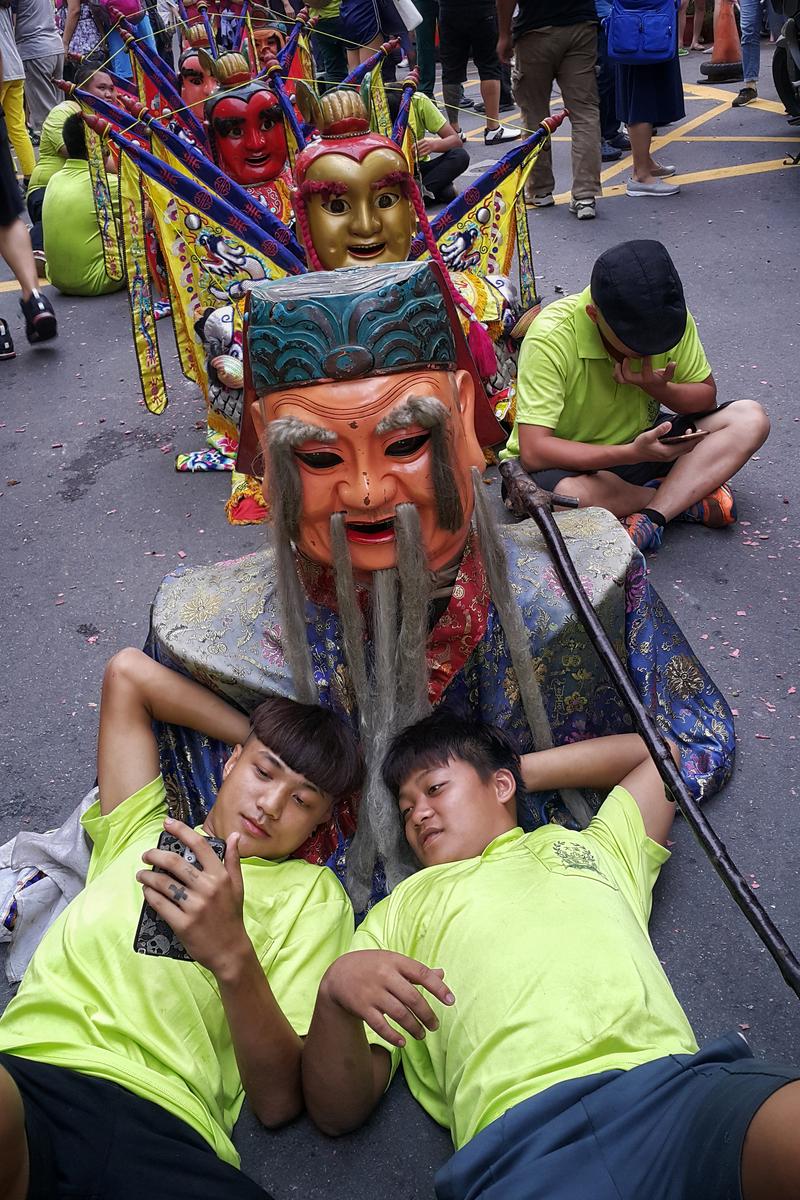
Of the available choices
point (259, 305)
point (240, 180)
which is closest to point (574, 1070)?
point (259, 305)

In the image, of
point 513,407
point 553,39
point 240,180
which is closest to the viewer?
point 513,407

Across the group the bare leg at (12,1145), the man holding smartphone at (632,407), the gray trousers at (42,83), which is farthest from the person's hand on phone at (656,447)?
the gray trousers at (42,83)

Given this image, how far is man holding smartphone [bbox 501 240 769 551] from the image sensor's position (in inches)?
127

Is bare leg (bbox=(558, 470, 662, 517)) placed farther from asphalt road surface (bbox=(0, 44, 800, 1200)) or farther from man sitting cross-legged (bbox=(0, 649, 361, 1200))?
man sitting cross-legged (bbox=(0, 649, 361, 1200))

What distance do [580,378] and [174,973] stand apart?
7.24 ft

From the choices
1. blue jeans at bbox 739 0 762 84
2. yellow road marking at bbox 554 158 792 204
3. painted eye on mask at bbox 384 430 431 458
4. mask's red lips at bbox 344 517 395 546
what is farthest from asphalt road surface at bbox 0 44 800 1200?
blue jeans at bbox 739 0 762 84

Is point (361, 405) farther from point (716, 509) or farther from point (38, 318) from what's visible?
point (38, 318)

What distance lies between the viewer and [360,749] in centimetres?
238

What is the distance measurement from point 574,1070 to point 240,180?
400 centimetres

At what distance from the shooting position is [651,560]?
12.3 ft

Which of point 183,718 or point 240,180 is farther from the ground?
point 240,180

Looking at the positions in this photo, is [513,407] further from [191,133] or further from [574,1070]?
[574,1070]

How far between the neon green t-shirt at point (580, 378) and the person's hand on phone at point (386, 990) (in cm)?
215

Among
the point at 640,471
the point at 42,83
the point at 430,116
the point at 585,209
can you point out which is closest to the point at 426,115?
the point at 430,116
